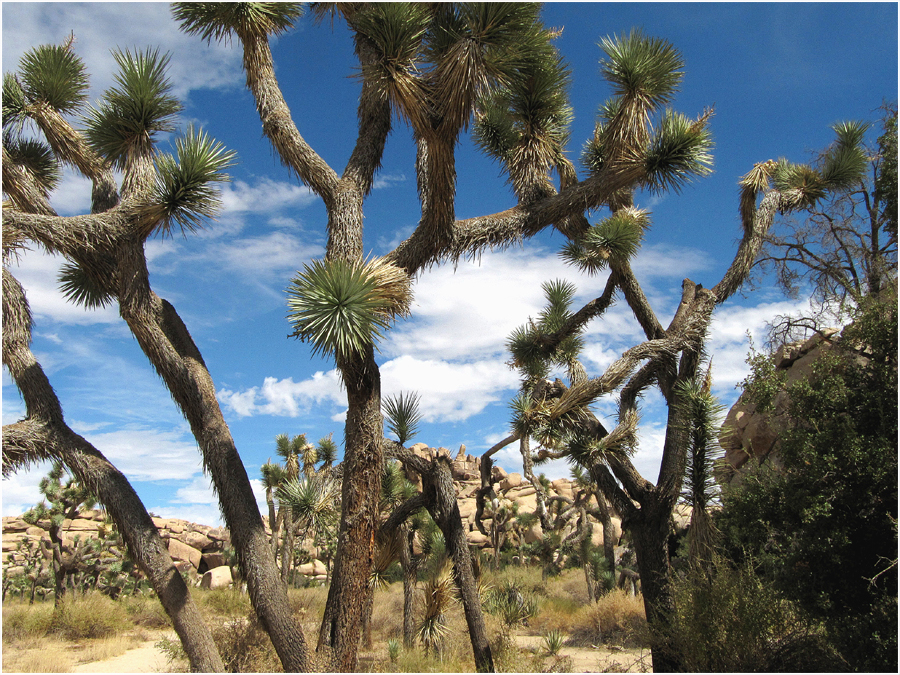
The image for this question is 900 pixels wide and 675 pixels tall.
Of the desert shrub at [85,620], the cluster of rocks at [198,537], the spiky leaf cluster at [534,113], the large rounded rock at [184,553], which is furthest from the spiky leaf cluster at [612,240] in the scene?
the large rounded rock at [184,553]

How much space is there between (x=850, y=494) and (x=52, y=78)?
11.0 m

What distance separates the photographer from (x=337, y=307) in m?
5.27

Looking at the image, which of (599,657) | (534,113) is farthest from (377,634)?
(534,113)

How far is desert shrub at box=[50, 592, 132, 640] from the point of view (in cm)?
1416

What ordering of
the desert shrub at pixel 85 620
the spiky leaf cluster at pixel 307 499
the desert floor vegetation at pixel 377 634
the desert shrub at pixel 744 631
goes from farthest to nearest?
the desert shrub at pixel 85 620
the desert floor vegetation at pixel 377 634
the spiky leaf cluster at pixel 307 499
the desert shrub at pixel 744 631

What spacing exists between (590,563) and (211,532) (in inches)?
973

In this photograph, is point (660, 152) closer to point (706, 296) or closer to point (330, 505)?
point (706, 296)

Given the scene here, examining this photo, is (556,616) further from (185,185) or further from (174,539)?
(174,539)

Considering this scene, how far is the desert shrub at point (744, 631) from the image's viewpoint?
21.9 ft

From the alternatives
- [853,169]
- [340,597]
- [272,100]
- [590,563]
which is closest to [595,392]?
[340,597]

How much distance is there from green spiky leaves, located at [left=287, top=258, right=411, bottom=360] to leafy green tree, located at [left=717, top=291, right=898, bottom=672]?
5168 mm

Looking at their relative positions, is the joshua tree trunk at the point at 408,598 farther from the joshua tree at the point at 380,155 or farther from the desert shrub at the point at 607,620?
the joshua tree at the point at 380,155

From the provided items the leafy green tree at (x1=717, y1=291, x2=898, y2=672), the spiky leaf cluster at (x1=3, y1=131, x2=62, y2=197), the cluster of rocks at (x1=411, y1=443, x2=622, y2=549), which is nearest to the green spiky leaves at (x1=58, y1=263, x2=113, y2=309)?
the spiky leaf cluster at (x1=3, y1=131, x2=62, y2=197)

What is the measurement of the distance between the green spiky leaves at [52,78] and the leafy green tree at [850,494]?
10.4 m
